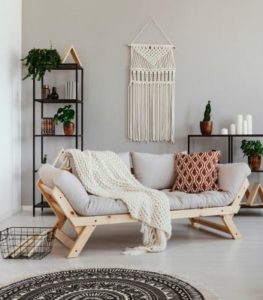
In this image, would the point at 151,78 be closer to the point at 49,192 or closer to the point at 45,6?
the point at 45,6

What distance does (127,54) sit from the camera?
5594mm

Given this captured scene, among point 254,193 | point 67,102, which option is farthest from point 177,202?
point 67,102

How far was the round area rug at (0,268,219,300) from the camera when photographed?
2.55 meters

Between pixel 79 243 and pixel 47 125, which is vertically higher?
pixel 47 125

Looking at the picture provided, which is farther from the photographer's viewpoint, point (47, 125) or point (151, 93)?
point (151, 93)

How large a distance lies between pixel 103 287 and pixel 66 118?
9.66 ft

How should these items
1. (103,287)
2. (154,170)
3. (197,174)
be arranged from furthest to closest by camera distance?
(154,170), (197,174), (103,287)

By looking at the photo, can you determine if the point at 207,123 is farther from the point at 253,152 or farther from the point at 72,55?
the point at 72,55

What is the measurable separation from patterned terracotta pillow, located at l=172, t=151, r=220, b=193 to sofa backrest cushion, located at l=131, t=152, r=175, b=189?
92mm

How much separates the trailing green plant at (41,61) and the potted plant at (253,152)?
8.03 ft

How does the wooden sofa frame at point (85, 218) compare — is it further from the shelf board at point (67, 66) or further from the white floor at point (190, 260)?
the shelf board at point (67, 66)

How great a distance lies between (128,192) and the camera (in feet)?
12.5

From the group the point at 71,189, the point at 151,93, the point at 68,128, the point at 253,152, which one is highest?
the point at 151,93

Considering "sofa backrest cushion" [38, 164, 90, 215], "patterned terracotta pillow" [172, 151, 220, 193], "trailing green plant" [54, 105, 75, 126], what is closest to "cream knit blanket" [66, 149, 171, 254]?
"sofa backrest cushion" [38, 164, 90, 215]
